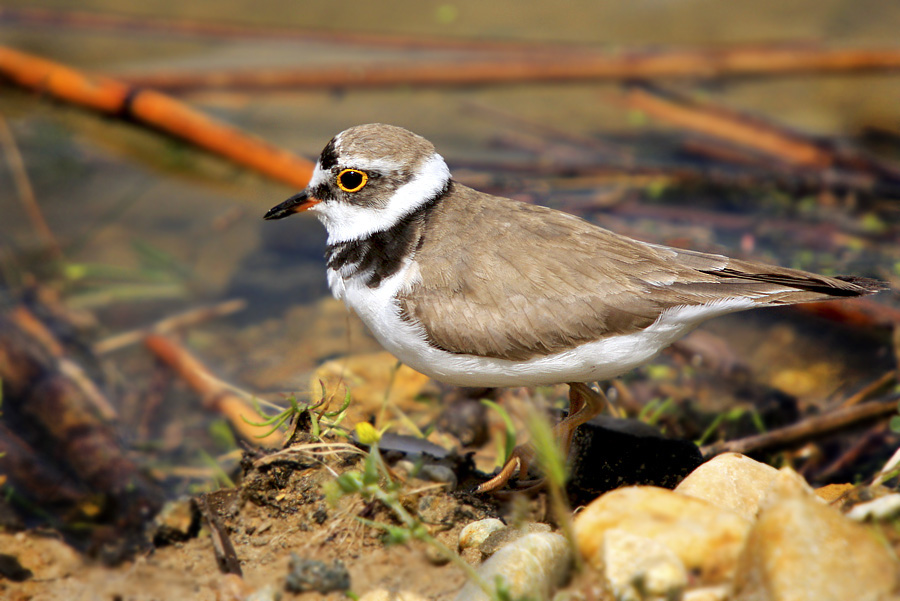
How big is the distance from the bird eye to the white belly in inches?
20.4

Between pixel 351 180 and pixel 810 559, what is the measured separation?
8.28 ft

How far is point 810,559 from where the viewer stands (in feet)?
7.05

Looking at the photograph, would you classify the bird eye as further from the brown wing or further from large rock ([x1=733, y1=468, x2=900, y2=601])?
large rock ([x1=733, y1=468, x2=900, y2=601])

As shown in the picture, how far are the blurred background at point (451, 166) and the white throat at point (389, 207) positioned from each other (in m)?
0.73

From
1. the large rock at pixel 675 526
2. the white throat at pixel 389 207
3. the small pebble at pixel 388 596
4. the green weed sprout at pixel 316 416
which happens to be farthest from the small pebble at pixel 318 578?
the white throat at pixel 389 207

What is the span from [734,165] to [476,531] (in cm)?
556

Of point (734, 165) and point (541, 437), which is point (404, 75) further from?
point (541, 437)

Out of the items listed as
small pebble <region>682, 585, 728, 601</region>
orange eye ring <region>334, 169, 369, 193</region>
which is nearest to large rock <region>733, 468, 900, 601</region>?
small pebble <region>682, 585, 728, 601</region>

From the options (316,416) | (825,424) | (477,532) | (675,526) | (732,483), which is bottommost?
(825,424)

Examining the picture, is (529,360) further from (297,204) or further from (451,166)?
(451,166)

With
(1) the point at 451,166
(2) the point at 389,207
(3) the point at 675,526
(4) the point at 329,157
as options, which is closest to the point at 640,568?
(3) the point at 675,526

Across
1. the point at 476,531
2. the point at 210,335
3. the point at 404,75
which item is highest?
the point at 404,75

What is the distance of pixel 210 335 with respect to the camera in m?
6.10

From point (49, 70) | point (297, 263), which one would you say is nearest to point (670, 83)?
point (297, 263)
